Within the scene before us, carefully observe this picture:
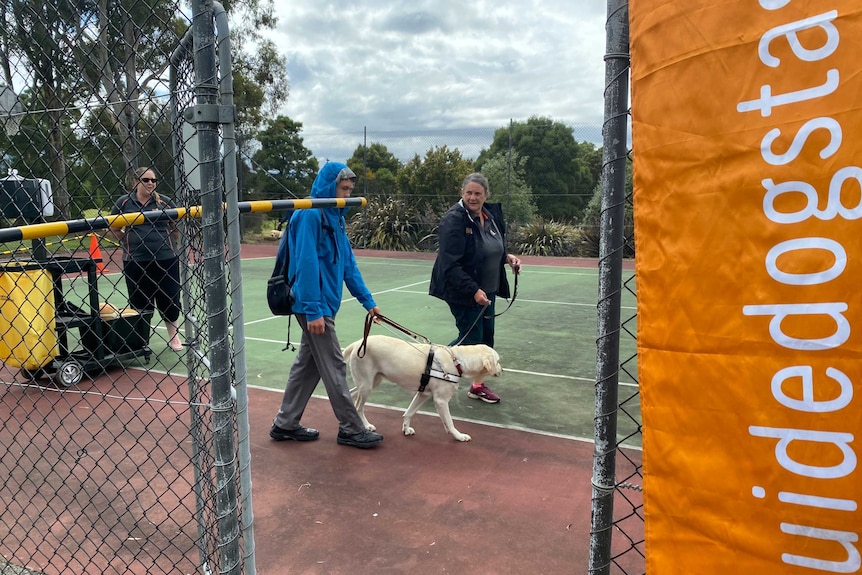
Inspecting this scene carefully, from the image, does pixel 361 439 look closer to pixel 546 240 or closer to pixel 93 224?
pixel 93 224

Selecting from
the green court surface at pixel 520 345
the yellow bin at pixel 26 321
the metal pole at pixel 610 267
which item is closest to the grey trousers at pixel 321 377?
the green court surface at pixel 520 345

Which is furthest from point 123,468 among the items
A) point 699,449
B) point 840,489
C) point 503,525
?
point 840,489

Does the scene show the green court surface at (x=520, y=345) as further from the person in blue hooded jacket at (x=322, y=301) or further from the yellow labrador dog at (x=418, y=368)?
the person in blue hooded jacket at (x=322, y=301)

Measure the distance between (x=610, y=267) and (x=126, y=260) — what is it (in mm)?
4807

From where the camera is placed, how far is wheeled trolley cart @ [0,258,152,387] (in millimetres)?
5344

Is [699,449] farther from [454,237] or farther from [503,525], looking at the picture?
[454,237]

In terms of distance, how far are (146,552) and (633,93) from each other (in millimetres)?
3154

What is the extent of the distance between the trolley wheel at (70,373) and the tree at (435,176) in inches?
711

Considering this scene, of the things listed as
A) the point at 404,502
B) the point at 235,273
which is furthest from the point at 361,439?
the point at 235,273

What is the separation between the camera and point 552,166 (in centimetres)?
2252

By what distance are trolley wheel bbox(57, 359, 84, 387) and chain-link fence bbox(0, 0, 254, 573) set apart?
18cm

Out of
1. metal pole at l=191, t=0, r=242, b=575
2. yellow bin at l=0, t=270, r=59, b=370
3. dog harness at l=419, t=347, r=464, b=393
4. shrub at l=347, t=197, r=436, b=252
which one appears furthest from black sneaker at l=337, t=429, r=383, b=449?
shrub at l=347, t=197, r=436, b=252

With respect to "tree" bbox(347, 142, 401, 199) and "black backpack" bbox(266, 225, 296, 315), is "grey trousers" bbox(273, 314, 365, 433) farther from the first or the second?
"tree" bbox(347, 142, 401, 199)

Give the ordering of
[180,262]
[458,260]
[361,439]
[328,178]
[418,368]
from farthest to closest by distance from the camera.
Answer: [458,260] → [418,368] → [361,439] → [328,178] → [180,262]
